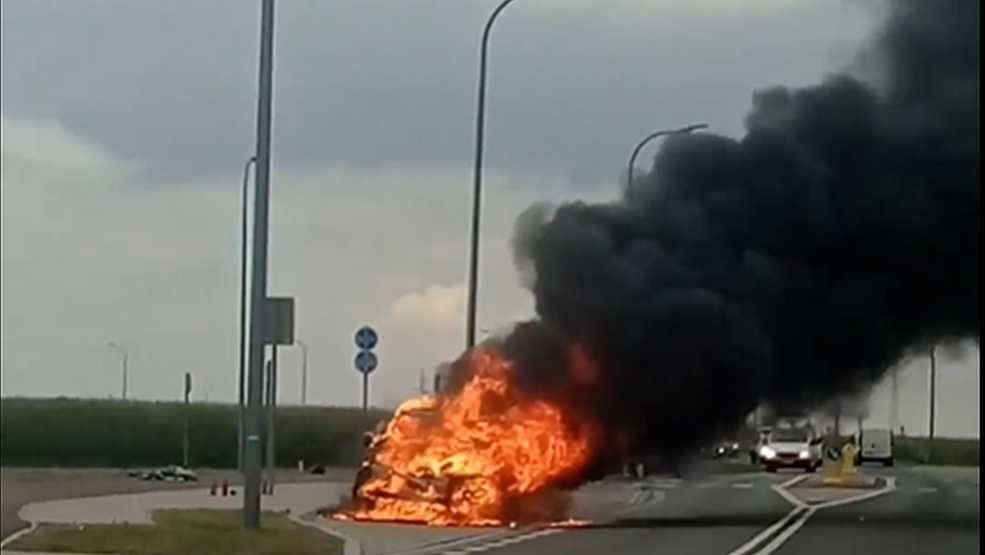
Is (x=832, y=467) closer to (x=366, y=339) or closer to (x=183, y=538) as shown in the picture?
(x=366, y=339)

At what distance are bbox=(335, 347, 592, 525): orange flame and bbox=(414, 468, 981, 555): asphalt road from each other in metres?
1.31

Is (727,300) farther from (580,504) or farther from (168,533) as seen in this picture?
(168,533)

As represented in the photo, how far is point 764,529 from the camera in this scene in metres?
28.1

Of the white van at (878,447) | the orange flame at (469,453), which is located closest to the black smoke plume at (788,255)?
the orange flame at (469,453)

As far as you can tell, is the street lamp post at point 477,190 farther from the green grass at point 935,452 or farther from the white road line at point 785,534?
the green grass at point 935,452

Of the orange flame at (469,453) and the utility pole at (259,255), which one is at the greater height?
the utility pole at (259,255)

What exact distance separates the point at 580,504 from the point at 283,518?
9881 mm

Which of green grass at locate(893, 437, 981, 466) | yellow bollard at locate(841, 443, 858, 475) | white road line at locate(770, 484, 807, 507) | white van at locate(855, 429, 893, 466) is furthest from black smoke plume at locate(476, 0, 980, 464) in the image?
white van at locate(855, 429, 893, 466)

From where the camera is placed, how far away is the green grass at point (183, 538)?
59.8ft

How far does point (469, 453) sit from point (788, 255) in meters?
6.62

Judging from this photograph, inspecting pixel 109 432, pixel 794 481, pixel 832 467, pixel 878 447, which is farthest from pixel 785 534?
pixel 878 447

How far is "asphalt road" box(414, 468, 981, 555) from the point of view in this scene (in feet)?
76.9

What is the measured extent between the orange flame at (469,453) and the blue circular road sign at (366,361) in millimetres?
2324

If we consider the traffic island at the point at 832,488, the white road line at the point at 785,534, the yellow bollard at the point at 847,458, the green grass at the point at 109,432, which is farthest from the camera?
the yellow bollard at the point at 847,458
